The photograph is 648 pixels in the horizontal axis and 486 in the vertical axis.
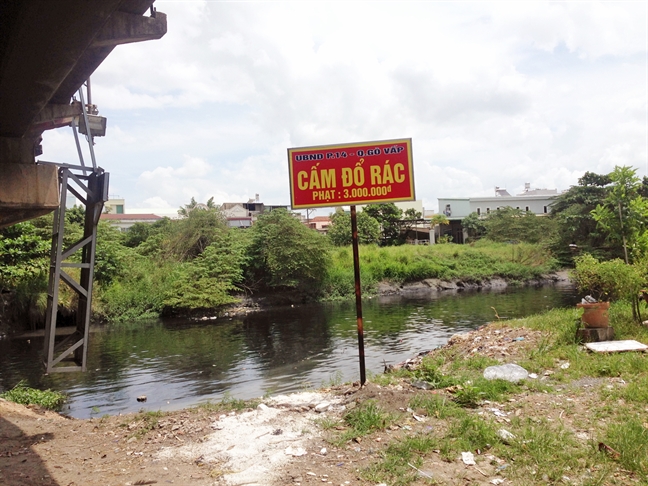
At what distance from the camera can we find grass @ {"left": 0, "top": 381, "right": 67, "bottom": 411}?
10.4m

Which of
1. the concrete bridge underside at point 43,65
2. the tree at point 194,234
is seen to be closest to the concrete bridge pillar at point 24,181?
the concrete bridge underside at point 43,65

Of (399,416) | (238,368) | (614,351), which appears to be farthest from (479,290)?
(399,416)

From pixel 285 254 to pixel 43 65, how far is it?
91.4 feet

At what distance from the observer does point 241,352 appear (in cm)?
1764

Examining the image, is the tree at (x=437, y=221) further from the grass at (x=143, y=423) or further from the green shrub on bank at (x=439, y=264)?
the grass at (x=143, y=423)

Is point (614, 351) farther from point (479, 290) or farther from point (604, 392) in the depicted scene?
point (479, 290)

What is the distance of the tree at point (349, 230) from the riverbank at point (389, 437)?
118ft

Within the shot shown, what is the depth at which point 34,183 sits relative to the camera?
666 centimetres

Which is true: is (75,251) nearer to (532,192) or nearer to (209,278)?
(209,278)

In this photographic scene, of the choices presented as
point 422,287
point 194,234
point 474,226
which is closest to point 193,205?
point 194,234

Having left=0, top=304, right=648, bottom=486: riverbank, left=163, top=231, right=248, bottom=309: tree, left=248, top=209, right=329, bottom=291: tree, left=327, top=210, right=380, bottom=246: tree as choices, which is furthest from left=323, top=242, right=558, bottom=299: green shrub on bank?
left=0, top=304, right=648, bottom=486: riverbank

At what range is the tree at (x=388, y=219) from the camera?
50.2m

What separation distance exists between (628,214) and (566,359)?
5204mm

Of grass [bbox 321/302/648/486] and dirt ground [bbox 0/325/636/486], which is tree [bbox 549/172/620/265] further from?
dirt ground [bbox 0/325/636/486]
